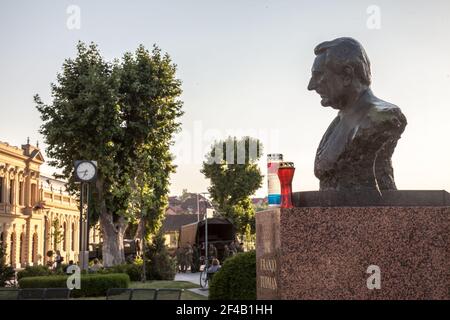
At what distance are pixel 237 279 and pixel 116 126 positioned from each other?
19.0 meters

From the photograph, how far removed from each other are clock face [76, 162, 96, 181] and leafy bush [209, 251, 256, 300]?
11618mm

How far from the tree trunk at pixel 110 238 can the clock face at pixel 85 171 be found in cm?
835

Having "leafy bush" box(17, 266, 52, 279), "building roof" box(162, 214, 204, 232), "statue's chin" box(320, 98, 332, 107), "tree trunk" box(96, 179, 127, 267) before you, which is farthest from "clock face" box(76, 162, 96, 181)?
"building roof" box(162, 214, 204, 232)

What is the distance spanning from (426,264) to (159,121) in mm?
26071

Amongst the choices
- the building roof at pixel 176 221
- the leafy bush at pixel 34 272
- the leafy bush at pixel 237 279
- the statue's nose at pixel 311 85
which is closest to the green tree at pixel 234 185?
the leafy bush at pixel 34 272

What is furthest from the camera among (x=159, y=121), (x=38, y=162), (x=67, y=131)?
(x=38, y=162)

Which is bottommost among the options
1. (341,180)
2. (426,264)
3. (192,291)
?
(192,291)

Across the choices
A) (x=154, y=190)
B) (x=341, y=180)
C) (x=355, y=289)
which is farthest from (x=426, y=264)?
(x=154, y=190)

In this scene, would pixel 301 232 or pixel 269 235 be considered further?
pixel 269 235

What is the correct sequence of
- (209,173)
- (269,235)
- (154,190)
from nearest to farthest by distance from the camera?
(269,235), (154,190), (209,173)

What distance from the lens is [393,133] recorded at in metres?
6.50

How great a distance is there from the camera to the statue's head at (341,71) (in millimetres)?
6770

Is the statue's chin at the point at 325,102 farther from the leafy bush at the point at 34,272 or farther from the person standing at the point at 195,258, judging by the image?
the person standing at the point at 195,258

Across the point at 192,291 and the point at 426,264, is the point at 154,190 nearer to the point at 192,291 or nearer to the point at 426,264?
the point at 192,291
